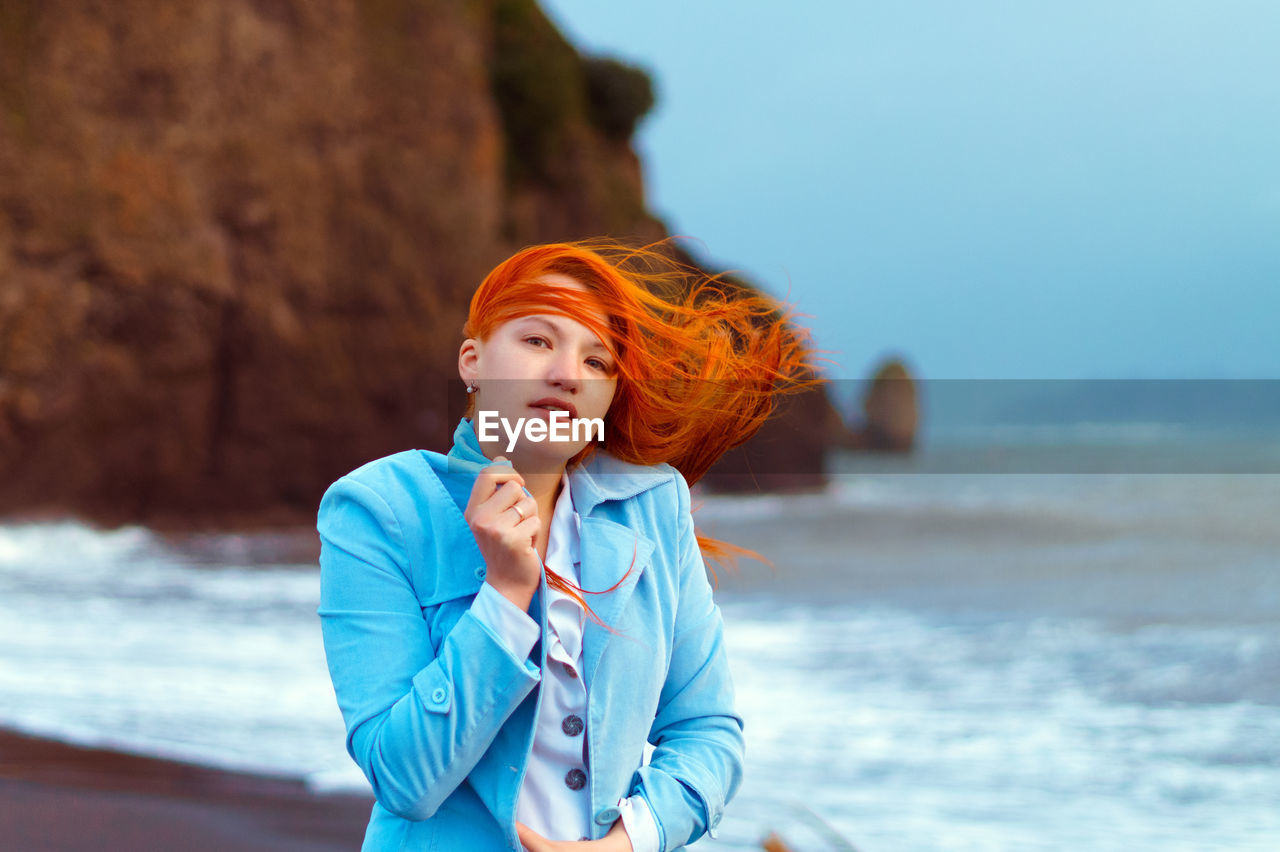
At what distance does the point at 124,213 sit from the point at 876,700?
12.1 metres

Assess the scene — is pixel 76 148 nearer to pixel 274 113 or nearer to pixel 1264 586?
pixel 274 113

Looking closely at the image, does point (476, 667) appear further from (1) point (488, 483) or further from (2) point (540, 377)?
(2) point (540, 377)

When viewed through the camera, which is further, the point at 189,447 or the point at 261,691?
the point at 189,447

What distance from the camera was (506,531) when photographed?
3.42 feet

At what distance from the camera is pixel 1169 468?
3331 cm

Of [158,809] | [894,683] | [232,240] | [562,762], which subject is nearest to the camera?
[562,762]

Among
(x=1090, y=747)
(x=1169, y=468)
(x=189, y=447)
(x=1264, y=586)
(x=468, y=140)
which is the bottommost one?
(x=1169, y=468)

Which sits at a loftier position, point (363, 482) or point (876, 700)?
point (363, 482)

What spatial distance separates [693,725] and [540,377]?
450 millimetres

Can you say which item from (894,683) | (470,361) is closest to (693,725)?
(470,361)

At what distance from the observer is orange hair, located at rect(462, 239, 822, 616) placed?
4.01ft

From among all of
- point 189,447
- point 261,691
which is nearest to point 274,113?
point 189,447
